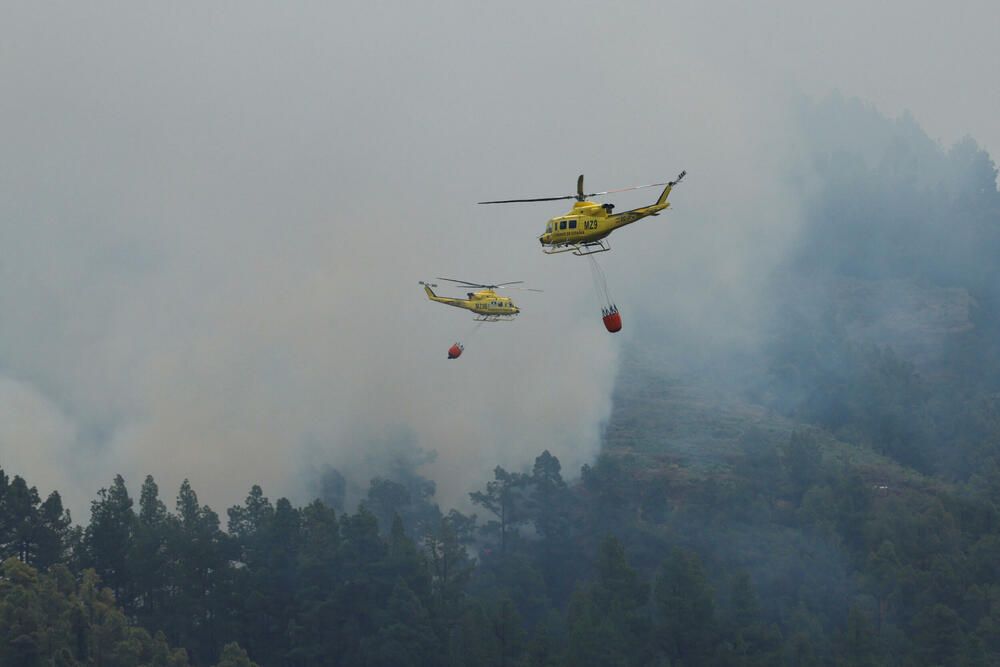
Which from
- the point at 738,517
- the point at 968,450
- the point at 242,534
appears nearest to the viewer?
the point at 242,534

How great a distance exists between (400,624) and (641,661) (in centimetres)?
2467

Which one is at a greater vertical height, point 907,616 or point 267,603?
point 267,603

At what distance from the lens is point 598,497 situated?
171m

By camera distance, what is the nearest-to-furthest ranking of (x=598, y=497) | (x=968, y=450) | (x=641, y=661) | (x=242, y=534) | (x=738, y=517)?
1. (x=641, y=661)
2. (x=242, y=534)
3. (x=738, y=517)
4. (x=598, y=497)
5. (x=968, y=450)

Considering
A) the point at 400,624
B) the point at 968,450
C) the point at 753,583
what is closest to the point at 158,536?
the point at 400,624

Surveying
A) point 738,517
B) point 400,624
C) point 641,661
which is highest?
point 738,517

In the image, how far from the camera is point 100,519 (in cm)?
13612

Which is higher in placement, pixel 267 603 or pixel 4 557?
pixel 4 557

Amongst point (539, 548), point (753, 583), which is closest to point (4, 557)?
point (539, 548)

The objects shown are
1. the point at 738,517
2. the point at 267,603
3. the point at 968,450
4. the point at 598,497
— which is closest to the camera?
the point at 267,603

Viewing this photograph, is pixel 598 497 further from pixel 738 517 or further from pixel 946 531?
pixel 946 531

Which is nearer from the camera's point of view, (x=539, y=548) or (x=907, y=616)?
(x=907, y=616)

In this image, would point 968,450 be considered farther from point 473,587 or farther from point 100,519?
point 100,519

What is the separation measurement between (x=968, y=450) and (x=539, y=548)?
78993 millimetres
